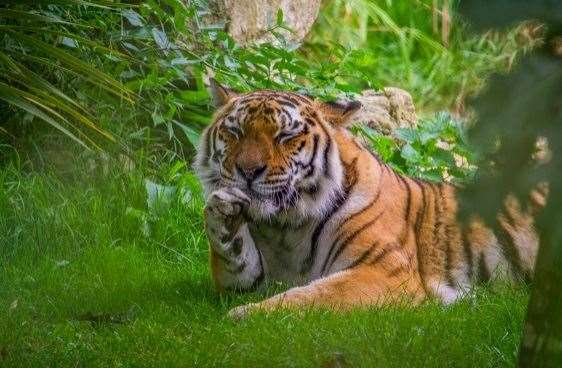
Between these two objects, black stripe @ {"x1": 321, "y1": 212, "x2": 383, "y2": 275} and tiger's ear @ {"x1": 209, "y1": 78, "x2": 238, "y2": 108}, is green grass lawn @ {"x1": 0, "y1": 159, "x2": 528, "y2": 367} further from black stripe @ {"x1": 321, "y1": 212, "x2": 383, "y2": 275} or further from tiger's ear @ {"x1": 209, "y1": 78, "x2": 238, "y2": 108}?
tiger's ear @ {"x1": 209, "y1": 78, "x2": 238, "y2": 108}

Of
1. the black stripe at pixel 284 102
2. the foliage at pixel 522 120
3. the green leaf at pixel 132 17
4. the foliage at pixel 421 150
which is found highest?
the foliage at pixel 522 120

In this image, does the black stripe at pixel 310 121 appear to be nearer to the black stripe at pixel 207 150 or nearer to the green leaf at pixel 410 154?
the black stripe at pixel 207 150

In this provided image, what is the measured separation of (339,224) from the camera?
207 inches

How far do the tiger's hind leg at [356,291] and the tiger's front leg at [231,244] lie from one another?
38 cm

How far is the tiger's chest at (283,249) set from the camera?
5.28m

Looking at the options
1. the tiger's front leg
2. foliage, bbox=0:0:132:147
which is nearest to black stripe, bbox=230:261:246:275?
the tiger's front leg

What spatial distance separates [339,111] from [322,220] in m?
0.56

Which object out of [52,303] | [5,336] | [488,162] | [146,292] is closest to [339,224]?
[146,292]

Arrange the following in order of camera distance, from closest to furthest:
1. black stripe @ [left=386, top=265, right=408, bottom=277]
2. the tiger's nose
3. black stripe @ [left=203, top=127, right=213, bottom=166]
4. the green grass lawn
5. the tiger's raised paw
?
the green grass lawn, the tiger's raised paw, the tiger's nose, black stripe @ [left=386, top=265, right=408, bottom=277], black stripe @ [left=203, top=127, right=213, bottom=166]

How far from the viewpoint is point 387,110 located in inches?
315

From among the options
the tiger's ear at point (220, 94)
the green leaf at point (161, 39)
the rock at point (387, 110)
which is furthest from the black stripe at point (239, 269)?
the rock at point (387, 110)

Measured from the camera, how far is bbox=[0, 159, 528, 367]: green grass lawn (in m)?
3.91

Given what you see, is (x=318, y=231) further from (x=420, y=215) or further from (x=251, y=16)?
(x=251, y=16)

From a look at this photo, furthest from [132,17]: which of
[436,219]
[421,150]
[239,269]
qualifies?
[436,219]
